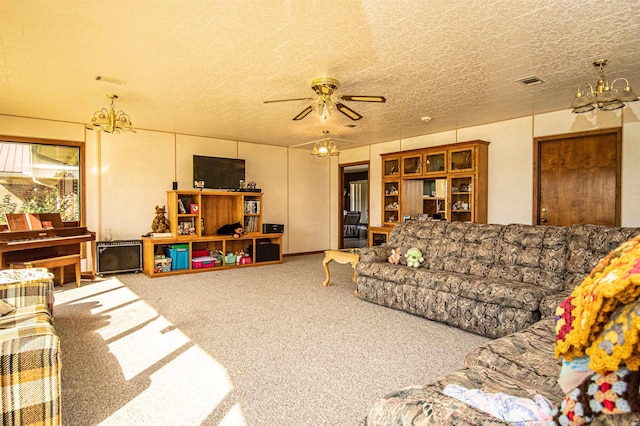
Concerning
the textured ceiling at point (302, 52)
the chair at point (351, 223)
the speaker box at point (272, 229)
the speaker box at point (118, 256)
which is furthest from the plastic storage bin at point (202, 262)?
the chair at point (351, 223)

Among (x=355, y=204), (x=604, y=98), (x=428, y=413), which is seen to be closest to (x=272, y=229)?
(x=604, y=98)

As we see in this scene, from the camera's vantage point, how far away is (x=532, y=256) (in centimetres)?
347

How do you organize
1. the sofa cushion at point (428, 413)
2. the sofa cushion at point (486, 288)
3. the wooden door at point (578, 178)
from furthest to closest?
the wooden door at point (578, 178), the sofa cushion at point (486, 288), the sofa cushion at point (428, 413)

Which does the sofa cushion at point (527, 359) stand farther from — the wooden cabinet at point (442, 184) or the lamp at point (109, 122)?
the lamp at point (109, 122)

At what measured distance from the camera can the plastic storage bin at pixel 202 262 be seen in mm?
6334

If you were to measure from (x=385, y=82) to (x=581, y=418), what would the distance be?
142 inches

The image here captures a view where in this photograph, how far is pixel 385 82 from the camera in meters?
3.89

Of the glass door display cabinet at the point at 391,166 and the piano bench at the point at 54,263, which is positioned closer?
the piano bench at the point at 54,263

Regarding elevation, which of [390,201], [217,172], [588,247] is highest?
[217,172]

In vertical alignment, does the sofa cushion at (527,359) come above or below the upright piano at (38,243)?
below

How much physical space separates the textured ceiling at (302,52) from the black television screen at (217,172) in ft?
5.60

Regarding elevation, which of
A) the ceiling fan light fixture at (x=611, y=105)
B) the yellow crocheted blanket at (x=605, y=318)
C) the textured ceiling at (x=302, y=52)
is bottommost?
the yellow crocheted blanket at (x=605, y=318)

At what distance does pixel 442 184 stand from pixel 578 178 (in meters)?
1.97

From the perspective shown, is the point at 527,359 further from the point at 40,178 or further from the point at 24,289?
the point at 40,178
